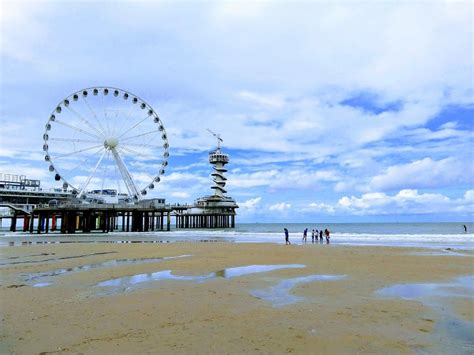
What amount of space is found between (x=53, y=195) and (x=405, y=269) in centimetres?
7800

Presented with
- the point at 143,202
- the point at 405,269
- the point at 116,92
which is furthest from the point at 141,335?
the point at 143,202

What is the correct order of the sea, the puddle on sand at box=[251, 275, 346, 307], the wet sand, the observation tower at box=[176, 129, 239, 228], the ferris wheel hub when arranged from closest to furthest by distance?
the wet sand < the puddle on sand at box=[251, 275, 346, 307] < the sea < the ferris wheel hub < the observation tower at box=[176, 129, 239, 228]

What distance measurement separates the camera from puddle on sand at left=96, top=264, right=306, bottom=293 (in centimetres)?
→ 1137

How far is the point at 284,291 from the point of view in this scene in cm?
1020

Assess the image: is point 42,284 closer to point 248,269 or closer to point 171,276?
point 171,276

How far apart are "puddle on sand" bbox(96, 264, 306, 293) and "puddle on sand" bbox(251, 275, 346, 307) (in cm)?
223

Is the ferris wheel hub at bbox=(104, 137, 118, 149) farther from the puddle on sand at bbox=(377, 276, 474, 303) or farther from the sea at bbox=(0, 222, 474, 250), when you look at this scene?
the puddle on sand at bbox=(377, 276, 474, 303)

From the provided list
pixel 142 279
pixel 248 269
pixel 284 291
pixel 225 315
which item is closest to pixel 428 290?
pixel 284 291

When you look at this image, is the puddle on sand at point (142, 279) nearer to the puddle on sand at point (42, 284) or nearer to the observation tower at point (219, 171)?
the puddle on sand at point (42, 284)

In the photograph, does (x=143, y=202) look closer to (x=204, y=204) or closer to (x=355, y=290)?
(x=204, y=204)

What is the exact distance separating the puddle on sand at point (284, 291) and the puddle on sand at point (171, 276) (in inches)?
87.6

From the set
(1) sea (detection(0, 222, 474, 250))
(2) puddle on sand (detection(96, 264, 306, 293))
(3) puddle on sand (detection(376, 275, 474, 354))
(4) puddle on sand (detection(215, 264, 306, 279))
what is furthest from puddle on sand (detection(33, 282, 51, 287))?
(1) sea (detection(0, 222, 474, 250))

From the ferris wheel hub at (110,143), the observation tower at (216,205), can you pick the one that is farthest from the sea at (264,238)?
the observation tower at (216,205)

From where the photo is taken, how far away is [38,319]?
23.9ft
